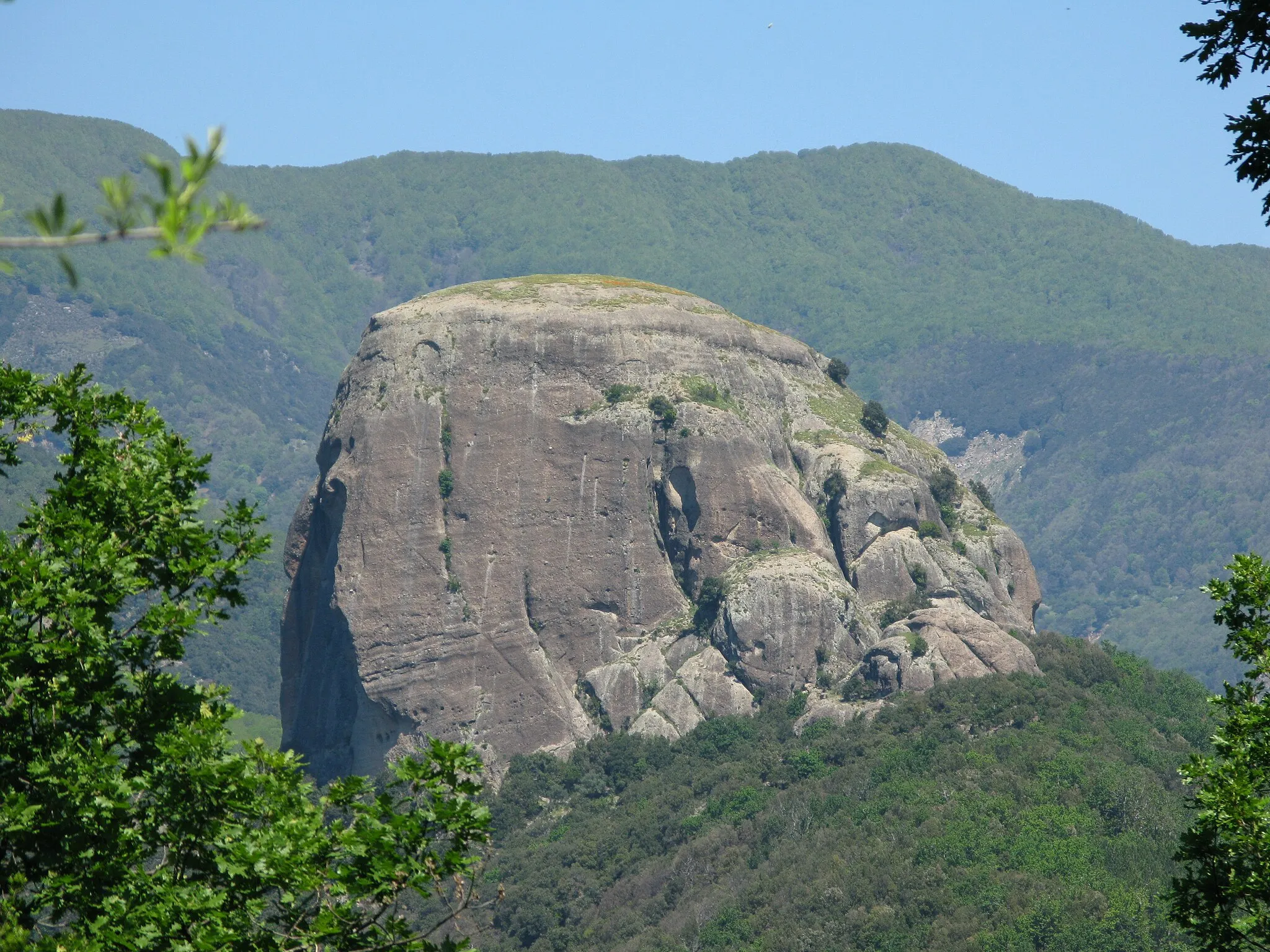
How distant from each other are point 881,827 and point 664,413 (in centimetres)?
3125

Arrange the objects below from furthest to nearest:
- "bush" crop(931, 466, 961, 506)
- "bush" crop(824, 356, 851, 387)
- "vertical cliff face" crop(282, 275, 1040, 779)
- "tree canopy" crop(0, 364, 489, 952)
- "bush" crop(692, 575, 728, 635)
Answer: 1. "bush" crop(824, 356, 851, 387)
2. "bush" crop(931, 466, 961, 506)
3. "bush" crop(692, 575, 728, 635)
4. "vertical cliff face" crop(282, 275, 1040, 779)
5. "tree canopy" crop(0, 364, 489, 952)

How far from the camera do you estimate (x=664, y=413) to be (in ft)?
358

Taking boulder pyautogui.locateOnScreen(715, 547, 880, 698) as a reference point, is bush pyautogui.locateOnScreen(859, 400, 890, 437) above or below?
above

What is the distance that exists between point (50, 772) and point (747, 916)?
64921 millimetres

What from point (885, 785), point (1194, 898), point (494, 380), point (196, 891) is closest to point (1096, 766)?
point (885, 785)

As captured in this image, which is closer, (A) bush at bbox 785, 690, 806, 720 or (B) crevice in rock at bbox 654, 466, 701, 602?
(A) bush at bbox 785, 690, 806, 720

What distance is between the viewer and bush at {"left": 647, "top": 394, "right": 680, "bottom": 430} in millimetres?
109000

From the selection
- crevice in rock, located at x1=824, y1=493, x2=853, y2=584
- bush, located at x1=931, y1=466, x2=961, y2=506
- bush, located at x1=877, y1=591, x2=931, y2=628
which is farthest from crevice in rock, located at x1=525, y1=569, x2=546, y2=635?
bush, located at x1=931, y1=466, x2=961, y2=506

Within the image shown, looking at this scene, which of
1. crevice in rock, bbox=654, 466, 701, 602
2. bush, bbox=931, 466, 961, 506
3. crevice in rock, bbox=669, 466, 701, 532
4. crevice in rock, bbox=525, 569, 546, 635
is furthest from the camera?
bush, bbox=931, 466, 961, 506

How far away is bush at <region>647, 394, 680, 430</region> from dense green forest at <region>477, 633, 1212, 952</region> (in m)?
19.1

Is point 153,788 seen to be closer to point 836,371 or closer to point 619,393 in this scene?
point 619,393

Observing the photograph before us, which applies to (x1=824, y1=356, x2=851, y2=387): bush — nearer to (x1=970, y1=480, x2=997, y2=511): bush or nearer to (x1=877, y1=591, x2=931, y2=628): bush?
(x1=970, y1=480, x2=997, y2=511): bush

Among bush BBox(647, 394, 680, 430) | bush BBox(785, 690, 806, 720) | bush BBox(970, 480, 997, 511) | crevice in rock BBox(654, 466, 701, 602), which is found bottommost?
bush BBox(785, 690, 806, 720)

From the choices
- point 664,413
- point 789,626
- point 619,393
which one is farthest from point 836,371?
point 789,626
